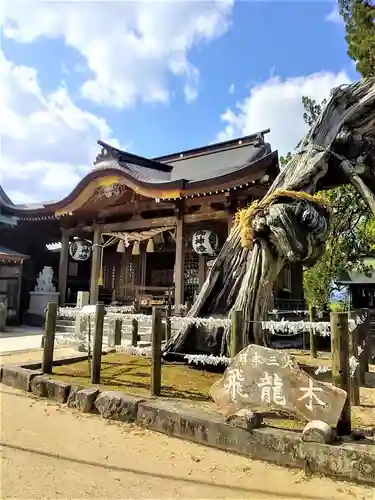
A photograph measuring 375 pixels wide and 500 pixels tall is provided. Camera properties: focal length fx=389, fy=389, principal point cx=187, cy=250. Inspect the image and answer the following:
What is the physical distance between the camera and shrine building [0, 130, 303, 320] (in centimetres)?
1374

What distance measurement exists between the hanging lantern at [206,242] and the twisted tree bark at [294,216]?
5285 millimetres

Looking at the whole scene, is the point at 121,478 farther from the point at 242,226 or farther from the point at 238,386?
the point at 242,226

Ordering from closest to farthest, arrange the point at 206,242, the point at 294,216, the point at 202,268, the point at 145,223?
the point at 294,216, the point at 206,242, the point at 145,223, the point at 202,268

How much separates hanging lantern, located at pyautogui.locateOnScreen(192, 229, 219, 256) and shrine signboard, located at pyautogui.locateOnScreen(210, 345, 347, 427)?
383 inches

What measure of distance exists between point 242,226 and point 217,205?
6.68 m

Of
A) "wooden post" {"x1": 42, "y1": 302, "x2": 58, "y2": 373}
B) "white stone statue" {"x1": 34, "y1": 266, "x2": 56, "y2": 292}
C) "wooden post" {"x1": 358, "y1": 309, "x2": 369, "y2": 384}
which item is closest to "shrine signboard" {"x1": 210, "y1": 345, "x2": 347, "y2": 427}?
"wooden post" {"x1": 42, "y1": 302, "x2": 58, "y2": 373}

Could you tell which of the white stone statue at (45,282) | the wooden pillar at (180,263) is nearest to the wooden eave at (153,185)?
the wooden pillar at (180,263)

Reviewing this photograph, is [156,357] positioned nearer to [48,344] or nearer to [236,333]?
[236,333]

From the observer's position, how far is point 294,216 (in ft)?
23.7

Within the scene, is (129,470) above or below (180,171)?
below

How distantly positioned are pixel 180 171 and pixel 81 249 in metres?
6.31

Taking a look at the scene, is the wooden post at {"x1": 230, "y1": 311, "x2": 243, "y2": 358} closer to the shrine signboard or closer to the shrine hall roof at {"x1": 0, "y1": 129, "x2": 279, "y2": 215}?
the shrine signboard

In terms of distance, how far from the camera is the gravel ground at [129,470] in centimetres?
310

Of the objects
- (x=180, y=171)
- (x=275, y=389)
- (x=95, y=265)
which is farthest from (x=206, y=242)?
(x=275, y=389)
